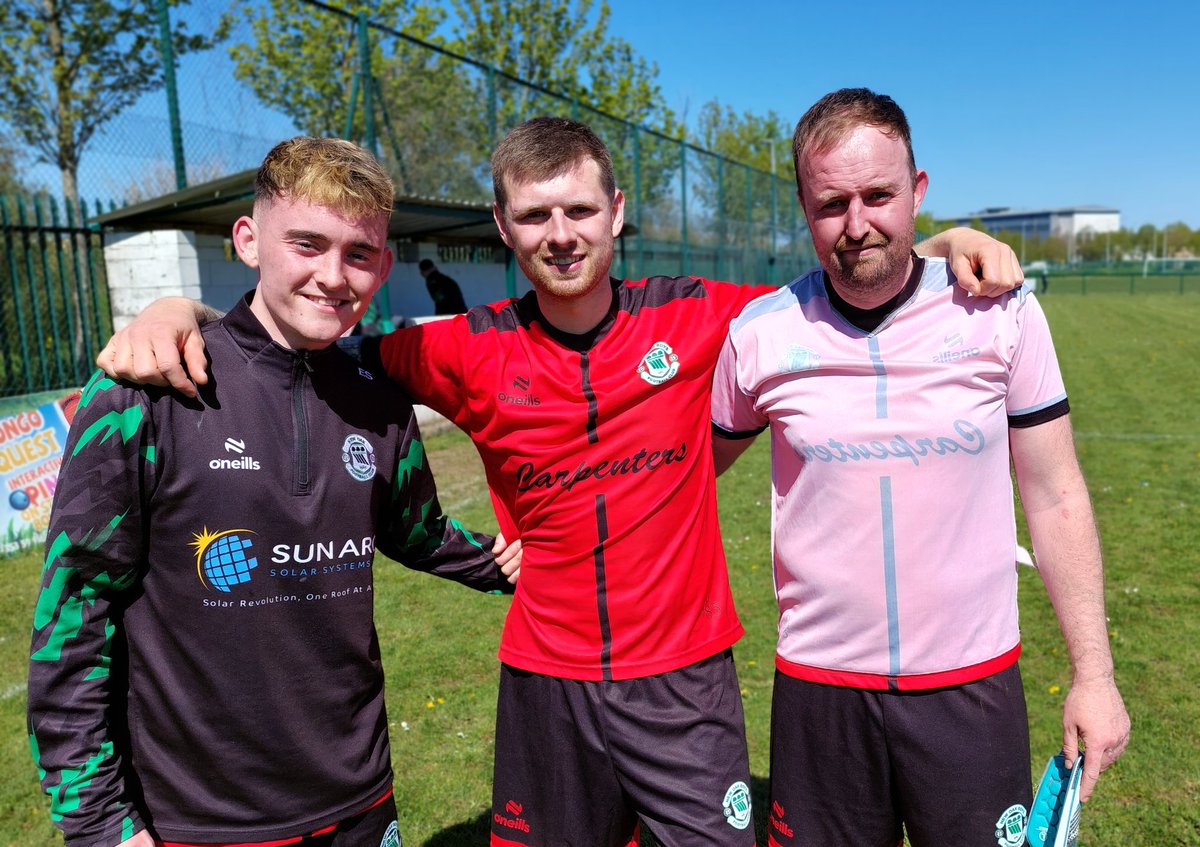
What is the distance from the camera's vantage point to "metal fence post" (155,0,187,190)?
867 cm

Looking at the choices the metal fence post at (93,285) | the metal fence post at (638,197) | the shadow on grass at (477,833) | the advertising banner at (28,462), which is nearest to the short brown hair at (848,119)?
the shadow on grass at (477,833)

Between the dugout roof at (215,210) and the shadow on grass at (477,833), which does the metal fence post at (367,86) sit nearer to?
the dugout roof at (215,210)

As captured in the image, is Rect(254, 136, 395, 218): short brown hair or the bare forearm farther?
the bare forearm

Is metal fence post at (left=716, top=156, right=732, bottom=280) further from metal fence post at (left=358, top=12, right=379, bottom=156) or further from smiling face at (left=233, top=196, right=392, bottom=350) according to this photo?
smiling face at (left=233, top=196, right=392, bottom=350)

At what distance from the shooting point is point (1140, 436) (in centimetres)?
1087

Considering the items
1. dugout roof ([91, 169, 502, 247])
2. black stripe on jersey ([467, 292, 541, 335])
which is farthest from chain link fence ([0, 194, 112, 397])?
black stripe on jersey ([467, 292, 541, 335])

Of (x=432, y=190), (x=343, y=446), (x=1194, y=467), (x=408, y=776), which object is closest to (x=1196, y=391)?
(x=1194, y=467)

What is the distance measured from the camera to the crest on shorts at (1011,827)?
2133 millimetres

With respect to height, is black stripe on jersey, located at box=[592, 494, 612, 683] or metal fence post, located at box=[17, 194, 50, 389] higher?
metal fence post, located at box=[17, 194, 50, 389]

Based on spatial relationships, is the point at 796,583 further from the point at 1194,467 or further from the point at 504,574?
the point at 1194,467

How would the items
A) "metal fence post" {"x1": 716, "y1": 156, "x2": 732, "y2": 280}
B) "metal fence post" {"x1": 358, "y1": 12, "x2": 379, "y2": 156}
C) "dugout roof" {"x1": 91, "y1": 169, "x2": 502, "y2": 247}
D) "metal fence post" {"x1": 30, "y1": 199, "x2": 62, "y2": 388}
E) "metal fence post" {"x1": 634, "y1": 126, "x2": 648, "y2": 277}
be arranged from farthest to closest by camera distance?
"metal fence post" {"x1": 716, "y1": 156, "x2": 732, "y2": 280} < "metal fence post" {"x1": 634, "y1": 126, "x2": 648, "y2": 277} < "metal fence post" {"x1": 358, "y1": 12, "x2": 379, "y2": 156} < "dugout roof" {"x1": 91, "y1": 169, "x2": 502, "y2": 247} < "metal fence post" {"x1": 30, "y1": 199, "x2": 62, "y2": 388}

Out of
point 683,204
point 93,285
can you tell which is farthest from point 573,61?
point 93,285

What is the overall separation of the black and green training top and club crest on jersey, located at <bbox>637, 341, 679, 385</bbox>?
2.46 feet

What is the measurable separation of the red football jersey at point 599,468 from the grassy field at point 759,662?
1752 mm
